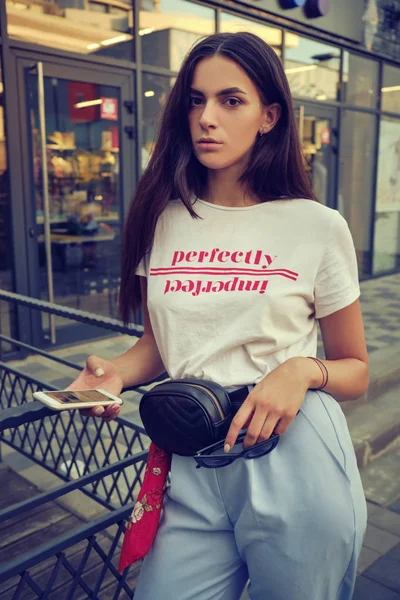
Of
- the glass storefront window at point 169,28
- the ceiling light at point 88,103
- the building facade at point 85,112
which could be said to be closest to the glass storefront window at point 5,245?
the building facade at point 85,112

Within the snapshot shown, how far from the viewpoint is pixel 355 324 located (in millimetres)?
1244

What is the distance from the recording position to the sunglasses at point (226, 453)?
1083 millimetres

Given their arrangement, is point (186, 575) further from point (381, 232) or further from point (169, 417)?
point (381, 232)

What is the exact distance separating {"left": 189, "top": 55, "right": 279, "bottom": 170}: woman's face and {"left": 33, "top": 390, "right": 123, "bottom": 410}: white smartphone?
0.54 meters

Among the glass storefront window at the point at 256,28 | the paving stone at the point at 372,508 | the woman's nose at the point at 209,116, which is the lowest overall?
the paving stone at the point at 372,508

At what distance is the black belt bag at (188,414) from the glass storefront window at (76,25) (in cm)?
492

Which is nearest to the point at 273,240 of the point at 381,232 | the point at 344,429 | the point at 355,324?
the point at 355,324

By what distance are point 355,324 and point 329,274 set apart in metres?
0.13

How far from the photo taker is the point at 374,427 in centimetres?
403

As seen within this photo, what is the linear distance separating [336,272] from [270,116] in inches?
15.2

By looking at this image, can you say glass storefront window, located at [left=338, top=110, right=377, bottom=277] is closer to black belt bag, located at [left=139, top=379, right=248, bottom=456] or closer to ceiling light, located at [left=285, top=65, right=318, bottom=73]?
ceiling light, located at [left=285, top=65, right=318, bottom=73]

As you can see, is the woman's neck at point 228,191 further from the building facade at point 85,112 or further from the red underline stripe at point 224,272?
the building facade at point 85,112

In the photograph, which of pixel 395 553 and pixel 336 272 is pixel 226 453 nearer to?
pixel 336 272

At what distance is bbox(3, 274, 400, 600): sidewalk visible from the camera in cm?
267
